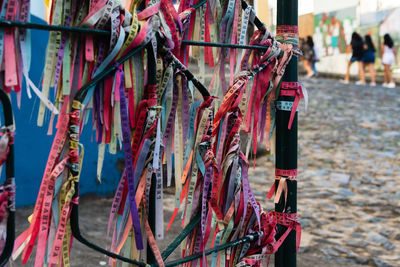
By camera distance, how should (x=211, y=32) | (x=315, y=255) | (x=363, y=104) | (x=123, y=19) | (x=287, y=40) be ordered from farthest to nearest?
(x=363, y=104) → (x=315, y=255) → (x=287, y=40) → (x=211, y=32) → (x=123, y=19)

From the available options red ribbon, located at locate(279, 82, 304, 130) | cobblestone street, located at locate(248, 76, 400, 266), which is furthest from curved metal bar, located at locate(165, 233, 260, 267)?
A: cobblestone street, located at locate(248, 76, 400, 266)

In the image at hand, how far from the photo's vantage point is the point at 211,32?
4.21 feet

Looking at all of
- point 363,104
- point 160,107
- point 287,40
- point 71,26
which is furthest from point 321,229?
point 363,104

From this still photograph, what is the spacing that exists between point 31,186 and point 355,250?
2.48 metres

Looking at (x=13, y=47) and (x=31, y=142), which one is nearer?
(x=13, y=47)

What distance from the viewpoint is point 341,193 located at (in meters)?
4.37

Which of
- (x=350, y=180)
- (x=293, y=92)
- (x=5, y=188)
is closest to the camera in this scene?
(x=5, y=188)

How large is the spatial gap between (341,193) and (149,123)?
3669mm

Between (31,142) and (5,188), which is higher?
(5,188)

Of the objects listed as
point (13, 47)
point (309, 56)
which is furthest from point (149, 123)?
point (309, 56)

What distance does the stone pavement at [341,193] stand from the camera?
310 cm

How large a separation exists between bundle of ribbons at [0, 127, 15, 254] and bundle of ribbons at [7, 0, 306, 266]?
0.09 meters

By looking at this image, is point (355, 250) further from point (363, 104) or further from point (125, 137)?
point (363, 104)

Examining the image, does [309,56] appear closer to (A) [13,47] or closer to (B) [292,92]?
(B) [292,92]
